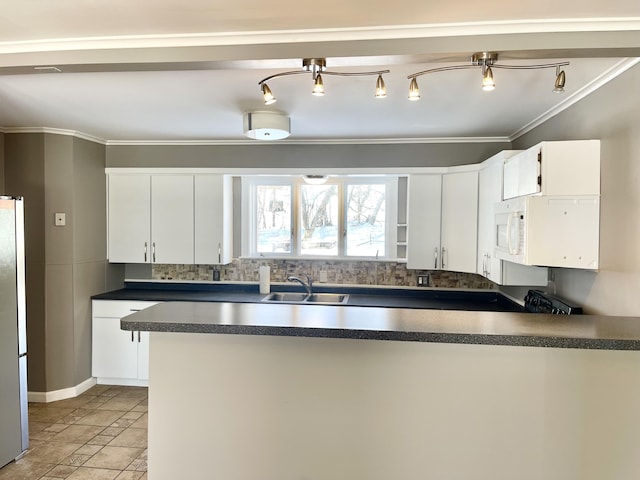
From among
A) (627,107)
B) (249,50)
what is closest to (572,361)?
(627,107)

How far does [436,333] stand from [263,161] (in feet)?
9.31

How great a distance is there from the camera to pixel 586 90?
2.28 metres

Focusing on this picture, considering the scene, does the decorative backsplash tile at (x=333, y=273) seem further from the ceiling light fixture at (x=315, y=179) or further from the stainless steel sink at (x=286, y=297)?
the ceiling light fixture at (x=315, y=179)

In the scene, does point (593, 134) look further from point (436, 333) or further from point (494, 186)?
point (436, 333)

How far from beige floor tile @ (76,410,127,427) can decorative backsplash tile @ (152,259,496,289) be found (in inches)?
53.7

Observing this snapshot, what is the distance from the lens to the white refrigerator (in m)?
2.59

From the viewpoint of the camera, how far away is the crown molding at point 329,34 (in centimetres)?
164

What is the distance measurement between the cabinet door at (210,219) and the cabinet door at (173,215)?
7 cm

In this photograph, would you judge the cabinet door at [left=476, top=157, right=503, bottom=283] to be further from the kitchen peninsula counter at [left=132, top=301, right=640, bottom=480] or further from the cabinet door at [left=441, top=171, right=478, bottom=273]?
the kitchen peninsula counter at [left=132, top=301, right=640, bottom=480]

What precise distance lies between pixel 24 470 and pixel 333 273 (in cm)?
275

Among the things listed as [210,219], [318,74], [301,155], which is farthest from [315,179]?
[318,74]

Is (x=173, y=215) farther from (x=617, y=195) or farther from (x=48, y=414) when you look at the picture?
(x=617, y=195)

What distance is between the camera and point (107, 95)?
2.55 m

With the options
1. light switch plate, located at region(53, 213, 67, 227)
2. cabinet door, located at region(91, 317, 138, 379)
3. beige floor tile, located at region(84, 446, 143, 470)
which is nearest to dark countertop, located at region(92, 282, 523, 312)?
cabinet door, located at region(91, 317, 138, 379)
